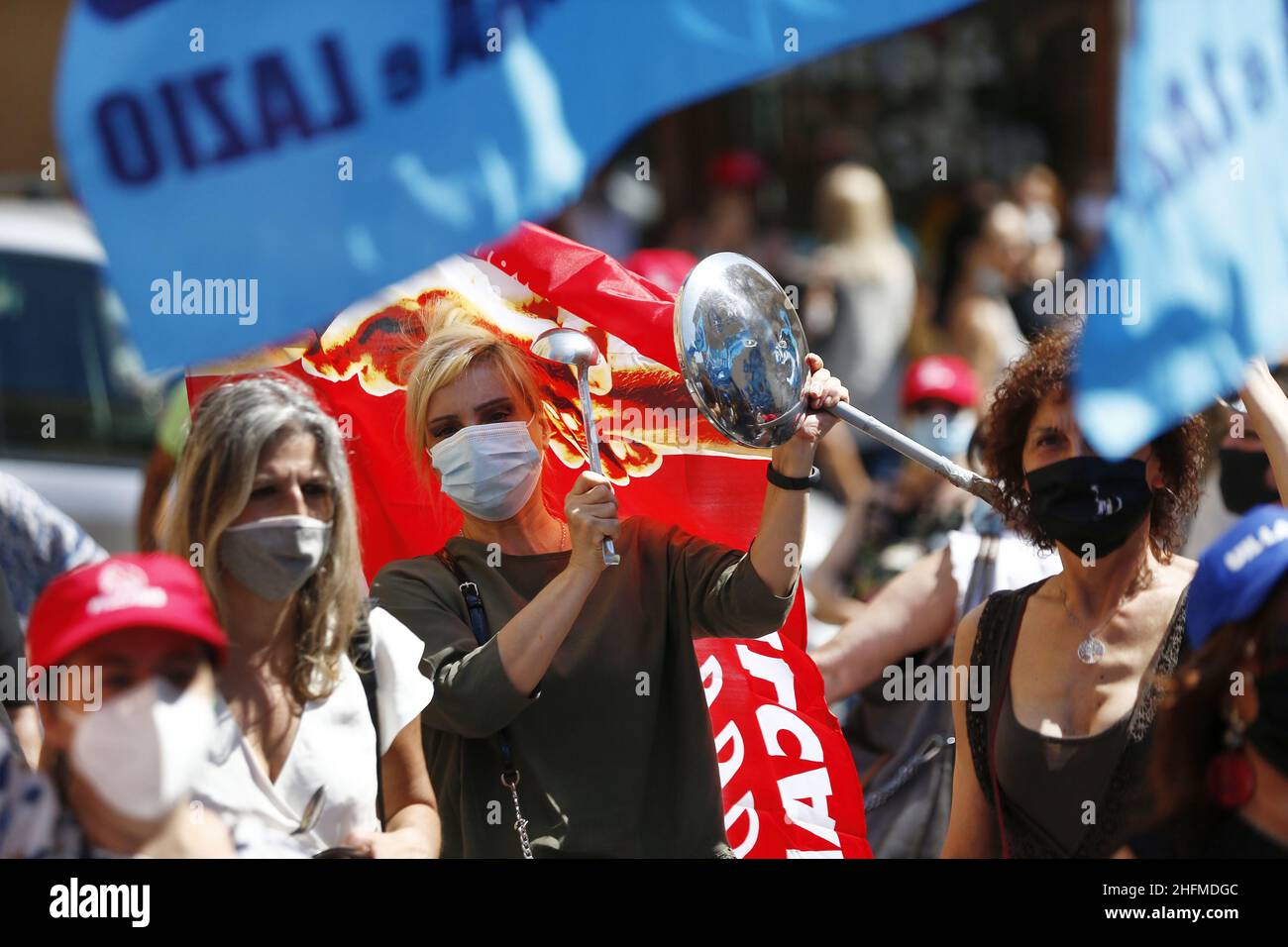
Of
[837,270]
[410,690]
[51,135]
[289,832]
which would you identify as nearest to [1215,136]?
[410,690]

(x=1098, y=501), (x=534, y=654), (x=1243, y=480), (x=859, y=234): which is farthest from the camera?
(x=859, y=234)

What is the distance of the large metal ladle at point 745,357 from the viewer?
129 inches

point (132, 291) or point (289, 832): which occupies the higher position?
point (132, 291)

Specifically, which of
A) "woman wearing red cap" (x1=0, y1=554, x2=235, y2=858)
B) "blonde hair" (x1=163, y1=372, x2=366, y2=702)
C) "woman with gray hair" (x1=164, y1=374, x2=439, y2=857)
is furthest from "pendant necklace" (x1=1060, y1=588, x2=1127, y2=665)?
"woman wearing red cap" (x1=0, y1=554, x2=235, y2=858)

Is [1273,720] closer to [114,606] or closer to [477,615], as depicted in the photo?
[477,615]

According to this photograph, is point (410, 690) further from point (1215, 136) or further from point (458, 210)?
point (1215, 136)

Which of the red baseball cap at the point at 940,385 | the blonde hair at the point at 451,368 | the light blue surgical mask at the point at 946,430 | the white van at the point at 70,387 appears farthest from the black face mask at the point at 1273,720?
the white van at the point at 70,387

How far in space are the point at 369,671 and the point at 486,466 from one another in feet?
1.52

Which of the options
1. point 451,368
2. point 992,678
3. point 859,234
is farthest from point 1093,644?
point 859,234

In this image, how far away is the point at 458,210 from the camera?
2.94m

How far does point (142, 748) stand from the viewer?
2.79 m
